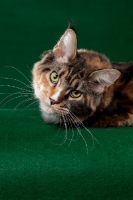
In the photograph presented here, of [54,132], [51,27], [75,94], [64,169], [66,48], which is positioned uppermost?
[51,27]

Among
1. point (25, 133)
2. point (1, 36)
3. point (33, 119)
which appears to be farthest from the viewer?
point (1, 36)

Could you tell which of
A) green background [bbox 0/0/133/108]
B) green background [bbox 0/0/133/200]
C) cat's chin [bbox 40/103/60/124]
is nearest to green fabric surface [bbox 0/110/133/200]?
green background [bbox 0/0/133/200]

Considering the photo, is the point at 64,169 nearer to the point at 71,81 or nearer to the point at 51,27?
the point at 71,81

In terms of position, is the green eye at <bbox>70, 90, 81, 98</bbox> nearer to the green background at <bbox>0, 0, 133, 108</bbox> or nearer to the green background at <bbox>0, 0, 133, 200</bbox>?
the green background at <bbox>0, 0, 133, 200</bbox>

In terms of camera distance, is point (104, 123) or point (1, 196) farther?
point (104, 123)

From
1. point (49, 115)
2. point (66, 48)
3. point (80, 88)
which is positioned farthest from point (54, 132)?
point (66, 48)

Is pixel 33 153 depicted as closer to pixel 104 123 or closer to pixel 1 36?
pixel 104 123

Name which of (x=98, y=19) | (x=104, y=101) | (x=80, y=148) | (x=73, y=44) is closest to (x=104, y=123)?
(x=104, y=101)

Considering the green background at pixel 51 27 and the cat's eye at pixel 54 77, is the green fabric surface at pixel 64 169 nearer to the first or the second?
the cat's eye at pixel 54 77
